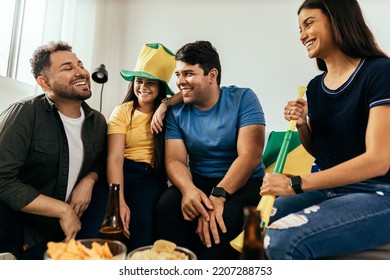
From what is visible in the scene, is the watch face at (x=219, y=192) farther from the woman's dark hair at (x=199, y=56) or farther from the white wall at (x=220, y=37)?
the white wall at (x=220, y=37)

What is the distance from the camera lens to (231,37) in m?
2.07

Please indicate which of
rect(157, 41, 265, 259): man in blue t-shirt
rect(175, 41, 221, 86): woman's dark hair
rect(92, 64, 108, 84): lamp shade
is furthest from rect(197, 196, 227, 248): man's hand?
rect(92, 64, 108, 84): lamp shade

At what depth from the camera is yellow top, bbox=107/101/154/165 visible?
1.33 m

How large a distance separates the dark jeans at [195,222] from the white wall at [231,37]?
3.44 feet

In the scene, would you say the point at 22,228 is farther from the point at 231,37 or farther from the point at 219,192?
the point at 231,37

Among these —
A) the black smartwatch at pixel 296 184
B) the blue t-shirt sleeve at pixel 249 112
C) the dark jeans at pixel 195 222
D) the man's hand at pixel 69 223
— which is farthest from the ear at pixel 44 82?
the black smartwatch at pixel 296 184

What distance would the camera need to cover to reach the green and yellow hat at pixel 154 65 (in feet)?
4.65

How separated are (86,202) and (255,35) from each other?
4.81ft

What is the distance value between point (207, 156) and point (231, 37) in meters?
1.09

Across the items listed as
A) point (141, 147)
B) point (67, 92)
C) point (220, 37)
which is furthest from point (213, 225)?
point (220, 37)

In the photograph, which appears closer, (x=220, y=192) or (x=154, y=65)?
(x=220, y=192)

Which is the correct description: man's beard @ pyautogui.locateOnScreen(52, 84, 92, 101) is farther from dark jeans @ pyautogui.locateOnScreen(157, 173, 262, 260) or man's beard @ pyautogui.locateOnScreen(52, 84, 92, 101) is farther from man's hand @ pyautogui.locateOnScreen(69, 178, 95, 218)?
dark jeans @ pyautogui.locateOnScreen(157, 173, 262, 260)
